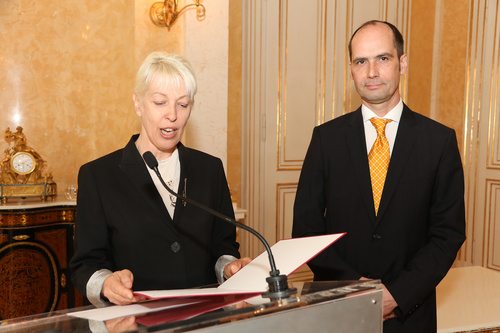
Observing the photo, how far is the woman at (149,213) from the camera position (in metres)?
1.54

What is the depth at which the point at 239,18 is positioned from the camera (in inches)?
180

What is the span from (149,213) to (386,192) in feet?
2.65

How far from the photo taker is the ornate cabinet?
3.30 metres

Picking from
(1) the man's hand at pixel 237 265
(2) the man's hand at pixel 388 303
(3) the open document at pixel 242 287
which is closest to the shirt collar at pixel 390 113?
(2) the man's hand at pixel 388 303

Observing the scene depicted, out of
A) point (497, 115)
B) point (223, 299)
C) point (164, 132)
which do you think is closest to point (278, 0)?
point (497, 115)

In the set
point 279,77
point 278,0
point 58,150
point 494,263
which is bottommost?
point 494,263

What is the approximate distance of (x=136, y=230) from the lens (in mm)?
1552

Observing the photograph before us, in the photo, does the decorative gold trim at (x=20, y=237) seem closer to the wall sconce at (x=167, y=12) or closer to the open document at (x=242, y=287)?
the wall sconce at (x=167, y=12)

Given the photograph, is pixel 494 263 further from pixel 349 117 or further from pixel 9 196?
pixel 9 196

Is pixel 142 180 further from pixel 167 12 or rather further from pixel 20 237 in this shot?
pixel 167 12

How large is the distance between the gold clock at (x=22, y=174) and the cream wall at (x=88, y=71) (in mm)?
307

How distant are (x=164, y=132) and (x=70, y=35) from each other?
9.47 feet

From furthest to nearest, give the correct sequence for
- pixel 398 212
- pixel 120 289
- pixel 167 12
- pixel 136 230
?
pixel 167 12 → pixel 398 212 → pixel 136 230 → pixel 120 289

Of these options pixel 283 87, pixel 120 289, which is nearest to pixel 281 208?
pixel 283 87
